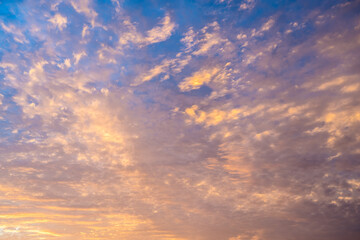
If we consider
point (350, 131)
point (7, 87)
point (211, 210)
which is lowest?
point (211, 210)

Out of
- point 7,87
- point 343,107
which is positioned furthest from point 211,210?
point 7,87

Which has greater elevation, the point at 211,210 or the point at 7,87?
the point at 7,87

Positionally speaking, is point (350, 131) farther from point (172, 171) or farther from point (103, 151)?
point (103, 151)

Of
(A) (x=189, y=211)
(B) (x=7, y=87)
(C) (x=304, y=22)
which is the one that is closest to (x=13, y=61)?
(B) (x=7, y=87)

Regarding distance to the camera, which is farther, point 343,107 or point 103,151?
point 103,151

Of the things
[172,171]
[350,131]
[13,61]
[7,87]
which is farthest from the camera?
[172,171]

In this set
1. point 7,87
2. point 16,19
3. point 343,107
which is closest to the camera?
point 16,19

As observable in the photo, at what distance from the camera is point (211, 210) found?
19703 millimetres

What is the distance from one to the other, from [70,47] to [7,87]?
331 cm

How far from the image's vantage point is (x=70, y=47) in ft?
25.8

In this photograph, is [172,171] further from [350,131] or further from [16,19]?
[16,19]

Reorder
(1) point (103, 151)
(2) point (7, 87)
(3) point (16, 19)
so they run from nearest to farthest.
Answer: (3) point (16, 19)
(2) point (7, 87)
(1) point (103, 151)

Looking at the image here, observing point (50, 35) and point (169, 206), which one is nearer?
point (50, 35)

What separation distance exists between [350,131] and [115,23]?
1068cm
